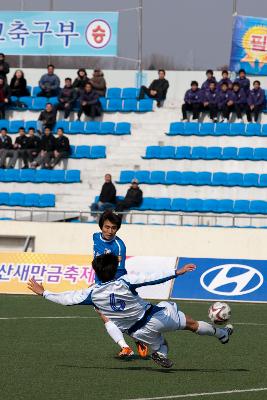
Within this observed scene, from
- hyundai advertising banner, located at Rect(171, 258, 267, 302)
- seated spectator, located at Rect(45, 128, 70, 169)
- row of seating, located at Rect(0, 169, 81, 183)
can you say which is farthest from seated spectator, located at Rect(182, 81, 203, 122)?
hyundai advertising banner, located at Rect(171, 258, 267, 302)

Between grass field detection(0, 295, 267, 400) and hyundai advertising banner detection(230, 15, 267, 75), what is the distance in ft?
53.3

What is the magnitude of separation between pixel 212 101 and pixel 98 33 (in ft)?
17.2

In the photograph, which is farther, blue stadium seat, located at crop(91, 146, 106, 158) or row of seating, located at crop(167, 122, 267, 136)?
blue stadium seat, located at crop(91, 146, 106, 158)

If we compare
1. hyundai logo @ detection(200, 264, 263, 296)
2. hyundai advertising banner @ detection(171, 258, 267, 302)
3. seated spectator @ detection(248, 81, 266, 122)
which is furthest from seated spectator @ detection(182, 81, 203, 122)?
hyundai logo @ detection(200, 264, 263, 296)

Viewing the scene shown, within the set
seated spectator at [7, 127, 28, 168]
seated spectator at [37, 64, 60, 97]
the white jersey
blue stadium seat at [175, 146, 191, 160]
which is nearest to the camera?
the white jersey

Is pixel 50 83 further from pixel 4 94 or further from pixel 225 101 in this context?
pixel 225 101

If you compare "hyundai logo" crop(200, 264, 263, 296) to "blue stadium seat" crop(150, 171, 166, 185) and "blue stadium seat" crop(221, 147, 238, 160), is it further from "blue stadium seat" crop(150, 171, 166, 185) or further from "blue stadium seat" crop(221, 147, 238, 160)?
"blue stadium seat" crop(221, 147, 238, 160)

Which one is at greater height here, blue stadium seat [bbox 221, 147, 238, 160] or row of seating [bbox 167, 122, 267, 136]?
row of seating [bbox 167, 122, 267, 136]

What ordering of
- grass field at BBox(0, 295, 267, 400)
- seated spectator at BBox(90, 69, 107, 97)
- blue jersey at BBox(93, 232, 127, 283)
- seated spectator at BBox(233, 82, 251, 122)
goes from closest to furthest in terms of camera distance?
1. grass field at BBox(0, 295, 267, 400)
2. blue jersey at BBox(93, 232, 127, 283)
3. seated spectator at BBox(233, 82, 251, 122)
4. seated spectator at BBox(90, 69, 107, 97)

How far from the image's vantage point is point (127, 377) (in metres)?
11.2

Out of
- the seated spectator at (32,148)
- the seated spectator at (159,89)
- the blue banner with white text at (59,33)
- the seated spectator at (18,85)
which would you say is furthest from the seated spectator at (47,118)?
the seated spectator at (159,89)

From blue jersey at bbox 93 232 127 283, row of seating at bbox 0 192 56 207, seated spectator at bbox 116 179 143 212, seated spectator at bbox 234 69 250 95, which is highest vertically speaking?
seated spectator at bbox 234 69 250 95

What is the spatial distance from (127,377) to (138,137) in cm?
2148

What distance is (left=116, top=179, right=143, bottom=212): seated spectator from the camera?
28.4 m
